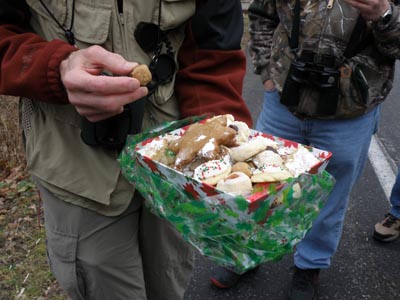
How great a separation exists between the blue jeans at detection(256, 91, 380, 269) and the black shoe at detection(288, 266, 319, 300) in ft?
0.16

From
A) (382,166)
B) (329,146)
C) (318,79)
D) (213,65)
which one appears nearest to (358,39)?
(318,79)

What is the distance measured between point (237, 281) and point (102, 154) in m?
1.52

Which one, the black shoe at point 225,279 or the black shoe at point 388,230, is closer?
the black shoe at point 225,279

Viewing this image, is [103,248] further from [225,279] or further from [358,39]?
[358,39]

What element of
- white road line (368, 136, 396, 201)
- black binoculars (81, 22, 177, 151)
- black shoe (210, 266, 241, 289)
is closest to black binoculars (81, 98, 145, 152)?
black binoculars (81, 22, 177, 151)

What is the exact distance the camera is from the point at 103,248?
1.36m

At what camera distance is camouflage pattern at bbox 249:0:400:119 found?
178 centimetres

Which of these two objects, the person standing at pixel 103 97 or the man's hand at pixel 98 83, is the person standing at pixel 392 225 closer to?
the person standing at pixel 103 97

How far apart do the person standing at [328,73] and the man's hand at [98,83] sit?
113cm

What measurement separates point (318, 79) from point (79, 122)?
3.64 feet

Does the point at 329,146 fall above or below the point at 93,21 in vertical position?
below

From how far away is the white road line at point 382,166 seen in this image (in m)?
3.59

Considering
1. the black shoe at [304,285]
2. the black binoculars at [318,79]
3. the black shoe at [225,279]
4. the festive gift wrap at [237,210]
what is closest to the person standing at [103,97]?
the festive gift wrap at [237,210]

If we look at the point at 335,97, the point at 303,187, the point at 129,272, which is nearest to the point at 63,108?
the point at 129,272
